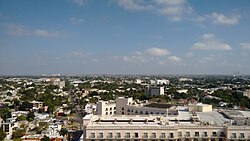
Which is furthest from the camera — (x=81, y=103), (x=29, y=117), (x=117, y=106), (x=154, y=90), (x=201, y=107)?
(x=154, y=90)

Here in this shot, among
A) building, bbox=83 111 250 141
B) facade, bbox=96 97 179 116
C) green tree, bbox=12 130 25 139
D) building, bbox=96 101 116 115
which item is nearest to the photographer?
building, bbox=83 111 250 141

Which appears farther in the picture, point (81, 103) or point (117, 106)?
point (81, 103)

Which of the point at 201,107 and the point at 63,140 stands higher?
the point at 201,107

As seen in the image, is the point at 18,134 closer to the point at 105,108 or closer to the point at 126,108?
the point at 105,108

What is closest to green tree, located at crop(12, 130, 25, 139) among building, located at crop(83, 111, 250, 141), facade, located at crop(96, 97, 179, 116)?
facade, located at crop(96, 97, 179, 116)

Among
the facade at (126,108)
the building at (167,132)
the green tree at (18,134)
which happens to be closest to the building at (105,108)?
the facade at (126,108)

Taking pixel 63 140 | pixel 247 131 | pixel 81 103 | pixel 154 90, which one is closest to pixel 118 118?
pixel 247 131

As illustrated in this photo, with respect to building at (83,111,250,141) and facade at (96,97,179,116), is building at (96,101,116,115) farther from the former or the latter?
building at (83,111,250,141)

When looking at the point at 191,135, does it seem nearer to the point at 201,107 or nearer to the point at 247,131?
the point at 247,131

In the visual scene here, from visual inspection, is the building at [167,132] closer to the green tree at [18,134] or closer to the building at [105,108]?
the building at [105,108]

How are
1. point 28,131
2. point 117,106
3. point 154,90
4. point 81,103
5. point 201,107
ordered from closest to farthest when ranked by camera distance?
1. point 201,107
2. point 117,106
3. point 28,131
4. point 81,103
5. point 154,90

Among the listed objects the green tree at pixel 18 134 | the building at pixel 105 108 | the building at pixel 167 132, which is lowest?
the green tree at pixel 18 134
